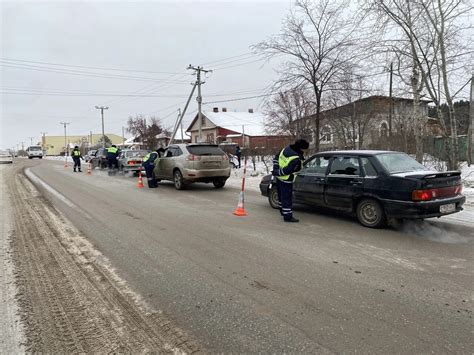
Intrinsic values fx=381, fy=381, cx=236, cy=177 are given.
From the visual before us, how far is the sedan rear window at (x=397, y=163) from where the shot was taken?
22.9 feet

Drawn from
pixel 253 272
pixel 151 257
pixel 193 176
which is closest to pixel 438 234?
pixel 253 272

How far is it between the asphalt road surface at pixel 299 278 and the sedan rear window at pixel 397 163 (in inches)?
41.4

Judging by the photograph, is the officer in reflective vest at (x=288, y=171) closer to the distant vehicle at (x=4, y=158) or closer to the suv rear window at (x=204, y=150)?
the suv rear window at (x=204, y=150)

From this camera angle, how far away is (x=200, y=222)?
7602mm

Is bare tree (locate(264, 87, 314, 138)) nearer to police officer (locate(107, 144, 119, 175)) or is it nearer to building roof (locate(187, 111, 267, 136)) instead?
police officer (locate(107, 144, 119, 175))

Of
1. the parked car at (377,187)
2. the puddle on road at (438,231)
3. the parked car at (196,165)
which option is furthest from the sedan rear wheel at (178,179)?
the puddle on road at (438,231)

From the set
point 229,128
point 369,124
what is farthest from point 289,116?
point 229,128

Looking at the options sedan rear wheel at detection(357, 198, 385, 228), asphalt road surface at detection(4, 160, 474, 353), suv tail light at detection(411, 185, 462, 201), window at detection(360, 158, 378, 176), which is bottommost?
asphalt road surface at detection(4, 160, 474, 353)

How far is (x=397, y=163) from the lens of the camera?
23.7 feet

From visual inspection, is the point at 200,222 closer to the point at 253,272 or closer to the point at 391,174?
the point at 253,272

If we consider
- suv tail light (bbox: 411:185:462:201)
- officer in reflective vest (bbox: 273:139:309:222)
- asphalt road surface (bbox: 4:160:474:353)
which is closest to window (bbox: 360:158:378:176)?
suv tail light (bbox: 411:185:462:201)

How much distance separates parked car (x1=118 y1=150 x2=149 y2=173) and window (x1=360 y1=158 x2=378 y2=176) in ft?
47.1

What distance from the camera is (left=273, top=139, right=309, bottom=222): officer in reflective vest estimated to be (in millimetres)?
7641

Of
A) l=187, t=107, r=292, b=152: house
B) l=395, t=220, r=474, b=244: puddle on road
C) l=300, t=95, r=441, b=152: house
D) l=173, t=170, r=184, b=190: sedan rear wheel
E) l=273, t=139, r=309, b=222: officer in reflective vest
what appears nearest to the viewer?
l=395, t=220, r=474, b=244: puddle on road
